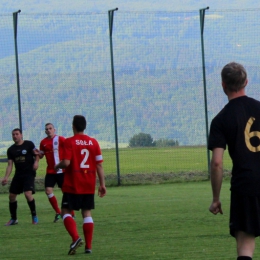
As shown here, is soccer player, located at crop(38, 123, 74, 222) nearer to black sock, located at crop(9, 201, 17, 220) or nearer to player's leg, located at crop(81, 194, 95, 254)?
black sock, located at crop(9, 201, 17, 220)

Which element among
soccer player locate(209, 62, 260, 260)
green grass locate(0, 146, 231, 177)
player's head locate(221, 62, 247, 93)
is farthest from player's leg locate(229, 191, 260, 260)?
green grass locate(0, 146, 231, 177)

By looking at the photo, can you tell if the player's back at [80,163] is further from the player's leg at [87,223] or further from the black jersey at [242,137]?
the black jersey at [242,137]

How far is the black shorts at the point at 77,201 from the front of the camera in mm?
9243

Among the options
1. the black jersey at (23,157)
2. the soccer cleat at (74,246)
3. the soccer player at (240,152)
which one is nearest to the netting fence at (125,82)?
the black jersey at (23,157)

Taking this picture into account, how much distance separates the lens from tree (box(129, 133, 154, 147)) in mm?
22531

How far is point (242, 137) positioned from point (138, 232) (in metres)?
5.49

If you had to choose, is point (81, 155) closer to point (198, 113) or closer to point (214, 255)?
point (214, 255)

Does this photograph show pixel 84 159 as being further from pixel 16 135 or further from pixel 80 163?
pixel 16 135

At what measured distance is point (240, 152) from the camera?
570 cm

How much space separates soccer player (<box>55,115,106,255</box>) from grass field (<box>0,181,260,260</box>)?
352 millimetres

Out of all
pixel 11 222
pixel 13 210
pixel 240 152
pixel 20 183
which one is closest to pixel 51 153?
pixel 20 183

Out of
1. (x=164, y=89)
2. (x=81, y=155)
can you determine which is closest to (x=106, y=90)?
(x=164, y=89)

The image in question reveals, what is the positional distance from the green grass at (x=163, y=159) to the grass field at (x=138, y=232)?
492cm

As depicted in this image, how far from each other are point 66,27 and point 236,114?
18472 millimetres
